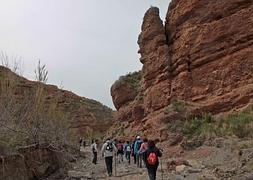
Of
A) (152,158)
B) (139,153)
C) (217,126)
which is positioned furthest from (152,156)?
(217,126)

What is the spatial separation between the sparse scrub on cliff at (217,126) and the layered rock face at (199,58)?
1.01m

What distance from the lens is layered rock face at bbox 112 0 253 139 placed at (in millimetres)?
31188

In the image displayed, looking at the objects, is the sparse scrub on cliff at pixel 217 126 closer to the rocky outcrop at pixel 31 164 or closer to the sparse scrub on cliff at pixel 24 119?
the sparse scrub on cliff at pixel 24 119

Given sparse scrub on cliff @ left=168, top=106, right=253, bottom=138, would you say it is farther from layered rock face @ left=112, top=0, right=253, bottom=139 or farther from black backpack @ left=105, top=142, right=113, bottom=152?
black backpack @ left=105, top=142, right=113, bottom=152

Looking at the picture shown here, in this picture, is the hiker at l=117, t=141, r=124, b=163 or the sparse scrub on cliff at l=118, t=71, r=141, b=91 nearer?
the hiker at l=117, t=141, r=124, b=163

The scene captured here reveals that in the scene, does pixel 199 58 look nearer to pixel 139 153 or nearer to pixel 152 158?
pixel 139 153

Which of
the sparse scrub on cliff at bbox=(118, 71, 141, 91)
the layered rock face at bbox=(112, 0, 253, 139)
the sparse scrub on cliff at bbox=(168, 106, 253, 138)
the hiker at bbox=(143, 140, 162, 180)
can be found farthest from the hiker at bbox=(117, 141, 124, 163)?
the sparse scrub on cliff at bbox=(118, 71, 141, 91)

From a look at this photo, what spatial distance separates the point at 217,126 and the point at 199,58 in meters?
6.93

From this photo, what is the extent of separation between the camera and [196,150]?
26000 millimetres

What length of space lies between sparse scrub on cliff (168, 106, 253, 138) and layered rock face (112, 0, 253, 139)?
3.31 feet

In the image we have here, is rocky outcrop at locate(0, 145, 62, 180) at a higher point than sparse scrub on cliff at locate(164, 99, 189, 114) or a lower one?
lower

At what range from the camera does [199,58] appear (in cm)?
3400

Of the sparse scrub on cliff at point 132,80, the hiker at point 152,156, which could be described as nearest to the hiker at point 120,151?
the hiker at point 152,156

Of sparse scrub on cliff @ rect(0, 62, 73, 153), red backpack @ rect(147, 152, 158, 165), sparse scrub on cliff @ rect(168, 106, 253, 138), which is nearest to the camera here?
red backpack @ rect(147, 152, 158, 165)
